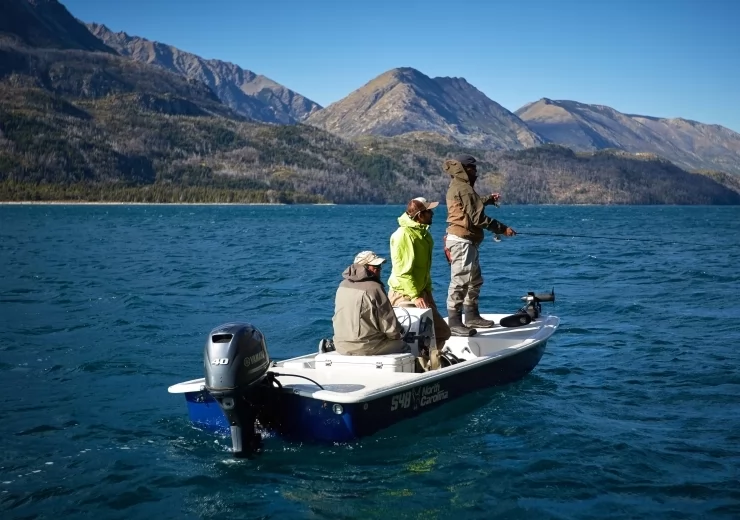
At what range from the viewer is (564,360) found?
15117mm

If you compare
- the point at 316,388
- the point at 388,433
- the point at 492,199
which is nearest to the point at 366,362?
the point at 388,433

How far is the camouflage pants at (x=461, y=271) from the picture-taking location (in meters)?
12.8

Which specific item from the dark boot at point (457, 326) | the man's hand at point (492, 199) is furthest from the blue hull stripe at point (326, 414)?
the man's hand at point (492, 199)

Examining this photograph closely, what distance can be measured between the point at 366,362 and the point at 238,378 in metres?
2.20

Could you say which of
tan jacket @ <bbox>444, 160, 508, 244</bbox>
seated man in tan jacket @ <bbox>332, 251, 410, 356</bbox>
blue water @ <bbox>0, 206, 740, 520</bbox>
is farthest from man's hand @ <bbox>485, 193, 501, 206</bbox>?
seated man in tan jacket @ <bbox>332, 251, 410, 356</bbox>

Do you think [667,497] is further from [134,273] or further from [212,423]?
[134,273]

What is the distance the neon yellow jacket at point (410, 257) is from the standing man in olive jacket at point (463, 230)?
1.07 metres

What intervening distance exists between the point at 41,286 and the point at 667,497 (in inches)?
922

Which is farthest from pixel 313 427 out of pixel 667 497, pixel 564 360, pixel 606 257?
pixel 606 257

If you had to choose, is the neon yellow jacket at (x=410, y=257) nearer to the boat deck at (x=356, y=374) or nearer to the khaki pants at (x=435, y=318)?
the khaki pants at (x=435, y=318)

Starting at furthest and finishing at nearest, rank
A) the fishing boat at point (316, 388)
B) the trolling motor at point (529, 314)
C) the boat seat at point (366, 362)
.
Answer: the trolling motor at point (529, 314) < the boat seat at point (366, 362) < the fishing boat at point (316, 388)

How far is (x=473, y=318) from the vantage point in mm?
13648

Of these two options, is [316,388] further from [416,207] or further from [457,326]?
[457,326]

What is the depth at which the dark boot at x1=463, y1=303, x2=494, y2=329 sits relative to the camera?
13586 mm
